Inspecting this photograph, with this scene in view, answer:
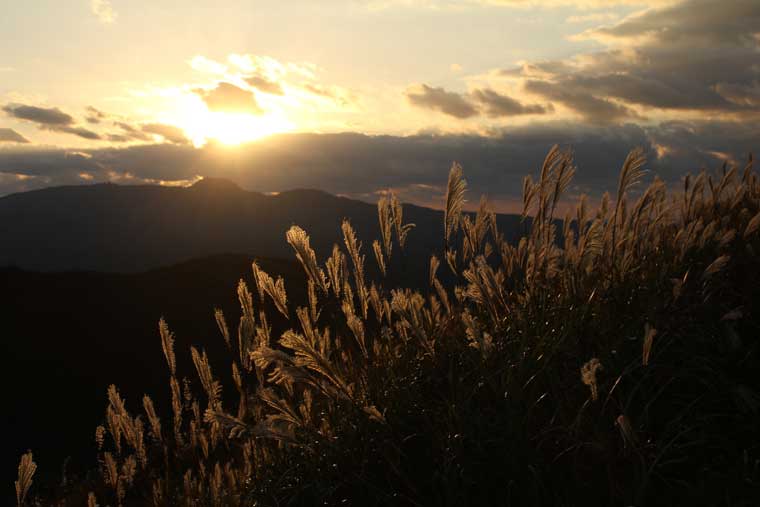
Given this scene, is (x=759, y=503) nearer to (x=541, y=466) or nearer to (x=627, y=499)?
(x=627, y=499)

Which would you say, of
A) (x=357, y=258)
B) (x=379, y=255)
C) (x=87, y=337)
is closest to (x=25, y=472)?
(x=357, y=258)

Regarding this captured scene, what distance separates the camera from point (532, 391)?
103 inches

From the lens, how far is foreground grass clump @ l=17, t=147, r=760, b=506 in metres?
2.26

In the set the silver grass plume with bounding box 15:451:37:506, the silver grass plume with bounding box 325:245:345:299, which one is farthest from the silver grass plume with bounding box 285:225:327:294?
the silver grass plume with bounding box 15:451:37:506

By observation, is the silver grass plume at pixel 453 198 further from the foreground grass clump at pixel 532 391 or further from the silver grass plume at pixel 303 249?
the silver grass plume at pixel 303 249

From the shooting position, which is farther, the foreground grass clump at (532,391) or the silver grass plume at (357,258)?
the silver grass plume at (357,258)

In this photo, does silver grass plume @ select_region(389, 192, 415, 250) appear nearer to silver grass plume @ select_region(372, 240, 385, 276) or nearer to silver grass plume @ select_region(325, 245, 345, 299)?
silver grass plume @ select_region(372, 240, 385, 276)

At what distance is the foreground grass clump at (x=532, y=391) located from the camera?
2.26 metres

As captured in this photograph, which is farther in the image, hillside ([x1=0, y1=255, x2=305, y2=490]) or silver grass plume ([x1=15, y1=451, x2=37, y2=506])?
hillside ([x1=0, y1=255, x2=305, y2=490])

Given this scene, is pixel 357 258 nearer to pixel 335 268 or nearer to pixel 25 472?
pixel 335 268

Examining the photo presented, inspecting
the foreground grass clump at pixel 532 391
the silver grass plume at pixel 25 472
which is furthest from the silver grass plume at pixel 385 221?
the silver grass plume at pixel 25 472

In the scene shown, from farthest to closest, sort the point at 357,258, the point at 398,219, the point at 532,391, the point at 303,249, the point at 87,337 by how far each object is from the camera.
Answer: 1. the point at 87,337
2. the point at 398,219
3. the point at 357,258
4. the point at 303,249
5. the point at 532,391

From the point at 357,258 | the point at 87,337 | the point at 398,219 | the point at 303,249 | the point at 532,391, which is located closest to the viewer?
the point at 532,391

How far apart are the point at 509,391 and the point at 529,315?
0.99 metres
